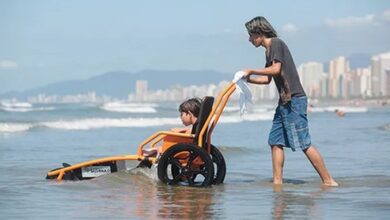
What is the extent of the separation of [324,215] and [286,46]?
6.94 feet

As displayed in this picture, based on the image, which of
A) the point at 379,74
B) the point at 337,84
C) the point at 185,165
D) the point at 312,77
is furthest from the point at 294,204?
the point at 379,74

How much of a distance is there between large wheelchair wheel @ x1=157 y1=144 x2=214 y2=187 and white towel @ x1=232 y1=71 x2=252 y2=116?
1.76 feet

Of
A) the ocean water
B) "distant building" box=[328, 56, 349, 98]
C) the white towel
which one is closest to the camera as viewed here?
the ocean water

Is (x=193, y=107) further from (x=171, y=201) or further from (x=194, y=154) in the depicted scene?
(x=171, y=201)

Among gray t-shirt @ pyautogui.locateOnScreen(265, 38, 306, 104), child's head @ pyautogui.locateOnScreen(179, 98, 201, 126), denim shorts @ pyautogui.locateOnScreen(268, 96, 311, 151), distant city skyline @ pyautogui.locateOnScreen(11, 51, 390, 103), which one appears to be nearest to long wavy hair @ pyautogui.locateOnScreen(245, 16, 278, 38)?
gray t-shirt @ pyautogui.locateOnScreen(265, 38, 306, 104)

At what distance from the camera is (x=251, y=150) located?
12.9 m

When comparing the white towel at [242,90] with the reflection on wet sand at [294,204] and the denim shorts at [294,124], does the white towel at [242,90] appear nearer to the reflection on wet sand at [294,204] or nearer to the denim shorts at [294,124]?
the denim shorts at [294,124]

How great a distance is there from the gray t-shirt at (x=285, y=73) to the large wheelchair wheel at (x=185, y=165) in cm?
Result: 88

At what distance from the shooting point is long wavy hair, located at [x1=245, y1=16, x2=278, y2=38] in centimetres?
712

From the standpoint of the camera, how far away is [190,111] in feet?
24.4

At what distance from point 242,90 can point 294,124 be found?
54cm

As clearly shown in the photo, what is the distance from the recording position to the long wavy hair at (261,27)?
7121 mm

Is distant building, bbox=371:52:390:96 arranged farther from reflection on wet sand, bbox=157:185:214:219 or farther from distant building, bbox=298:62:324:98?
reflection on wet sand, bbox=157:185:214:219

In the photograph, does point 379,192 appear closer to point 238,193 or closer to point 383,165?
point 238,193
